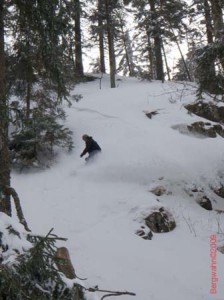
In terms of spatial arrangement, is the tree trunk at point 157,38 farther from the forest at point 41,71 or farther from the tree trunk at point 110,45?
the forest at point 41,71

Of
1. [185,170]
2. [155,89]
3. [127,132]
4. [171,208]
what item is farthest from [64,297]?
[155,89]

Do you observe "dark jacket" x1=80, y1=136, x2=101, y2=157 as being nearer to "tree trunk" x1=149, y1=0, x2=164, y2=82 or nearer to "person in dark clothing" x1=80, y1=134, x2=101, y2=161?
"person in dark clothing" x1=80, y1=134, x2=101, y2=161

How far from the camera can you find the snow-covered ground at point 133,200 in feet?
24.0

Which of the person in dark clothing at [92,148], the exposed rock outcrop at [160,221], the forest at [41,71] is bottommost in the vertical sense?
the exposed rock outcrop at [160,221]

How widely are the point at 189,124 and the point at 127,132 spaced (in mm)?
3120

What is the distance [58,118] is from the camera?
631 inches

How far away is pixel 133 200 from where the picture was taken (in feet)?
35.2

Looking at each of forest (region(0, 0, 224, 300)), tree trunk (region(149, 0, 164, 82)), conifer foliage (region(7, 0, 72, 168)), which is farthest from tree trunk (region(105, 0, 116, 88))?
conifer foliage (region(7, 0, 72, 168))

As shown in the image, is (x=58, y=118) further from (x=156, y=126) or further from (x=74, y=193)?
(x=74, y=193)

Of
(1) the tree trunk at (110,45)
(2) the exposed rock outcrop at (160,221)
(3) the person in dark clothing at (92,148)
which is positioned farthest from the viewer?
(1) the tree trunk at (110,45)

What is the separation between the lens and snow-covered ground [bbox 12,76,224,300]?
7309 millimetres

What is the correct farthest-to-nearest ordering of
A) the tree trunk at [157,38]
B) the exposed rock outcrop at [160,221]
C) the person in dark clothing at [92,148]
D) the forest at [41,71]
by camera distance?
1. the tree trunk at [157,38]
2. the person in dark clothing at [92,148]
3. the exposed rock outcrop at [160,221]
4. the forest at [41,71]

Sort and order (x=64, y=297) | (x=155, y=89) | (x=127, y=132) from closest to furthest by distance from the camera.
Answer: (x=64, y=297), (x=127, y=132), (x=155, y=89)

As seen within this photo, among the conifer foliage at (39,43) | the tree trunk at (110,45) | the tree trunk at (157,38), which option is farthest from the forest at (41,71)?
the tree trunk at (157,38)
